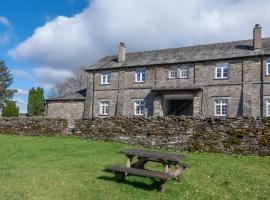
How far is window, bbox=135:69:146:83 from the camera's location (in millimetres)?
33031

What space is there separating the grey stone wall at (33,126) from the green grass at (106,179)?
7.60 meters

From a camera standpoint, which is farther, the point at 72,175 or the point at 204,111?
the point at 204,111

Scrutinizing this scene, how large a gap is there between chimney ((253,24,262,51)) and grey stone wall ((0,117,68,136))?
18717 millimetres

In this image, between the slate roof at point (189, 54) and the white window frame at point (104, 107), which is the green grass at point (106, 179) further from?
the white window frame at point (104, 107)

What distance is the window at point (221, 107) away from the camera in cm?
2853

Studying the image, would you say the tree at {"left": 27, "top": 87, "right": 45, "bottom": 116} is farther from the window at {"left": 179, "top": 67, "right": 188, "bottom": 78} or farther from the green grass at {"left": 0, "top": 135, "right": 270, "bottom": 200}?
the green grass at {"left": 0, "top": 135, "right": 270, "bottom": 200}

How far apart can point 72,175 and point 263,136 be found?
8.72 metres

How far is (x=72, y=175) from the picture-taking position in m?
8.87

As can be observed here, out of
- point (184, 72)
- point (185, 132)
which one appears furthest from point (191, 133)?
point (184, 72)

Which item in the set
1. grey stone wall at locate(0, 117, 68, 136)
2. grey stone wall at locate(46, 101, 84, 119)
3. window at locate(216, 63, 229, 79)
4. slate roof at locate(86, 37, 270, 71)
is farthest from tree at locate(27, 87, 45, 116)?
window at locate(216, 63, 229, 79)

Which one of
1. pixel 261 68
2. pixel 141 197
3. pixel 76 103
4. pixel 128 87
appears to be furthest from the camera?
pixel 76 103

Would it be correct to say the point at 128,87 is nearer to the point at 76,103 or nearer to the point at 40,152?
the point at 76,103

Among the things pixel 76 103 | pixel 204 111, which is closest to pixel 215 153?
pixel 204 111

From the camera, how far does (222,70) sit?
29141 millimetres
